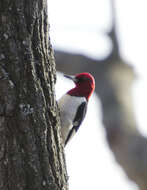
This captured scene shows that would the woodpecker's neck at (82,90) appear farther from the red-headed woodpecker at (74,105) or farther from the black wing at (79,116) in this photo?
the black wing at (79,116)

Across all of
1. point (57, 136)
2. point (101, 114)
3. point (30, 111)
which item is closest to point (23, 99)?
point (30, 111)

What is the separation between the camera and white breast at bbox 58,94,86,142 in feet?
15.8

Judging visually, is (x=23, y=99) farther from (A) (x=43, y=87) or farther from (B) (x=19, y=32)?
(B) (x=19, y=32)

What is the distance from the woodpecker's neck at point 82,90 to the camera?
17.5 feet

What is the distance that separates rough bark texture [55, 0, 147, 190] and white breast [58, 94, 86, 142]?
1755 mm

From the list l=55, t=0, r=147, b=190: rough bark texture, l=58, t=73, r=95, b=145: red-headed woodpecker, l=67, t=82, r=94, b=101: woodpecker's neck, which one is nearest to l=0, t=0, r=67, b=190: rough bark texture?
l=58, t=73, r=95, b=145: red-headed woodpecker

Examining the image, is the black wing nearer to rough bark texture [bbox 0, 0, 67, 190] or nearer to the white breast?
the white breast

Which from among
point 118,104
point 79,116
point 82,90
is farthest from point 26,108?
point 118,104

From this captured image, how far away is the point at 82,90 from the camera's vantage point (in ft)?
17.8

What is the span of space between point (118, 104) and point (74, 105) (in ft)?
8.31

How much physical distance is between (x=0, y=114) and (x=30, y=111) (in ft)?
0.56

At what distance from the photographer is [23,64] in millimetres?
2928

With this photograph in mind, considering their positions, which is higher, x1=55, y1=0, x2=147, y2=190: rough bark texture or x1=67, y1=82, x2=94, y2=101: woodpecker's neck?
x1=67, y1=82, x2=94, y2=101: woodpecker's neck

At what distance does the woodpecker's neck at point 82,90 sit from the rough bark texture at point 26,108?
7.31ft
